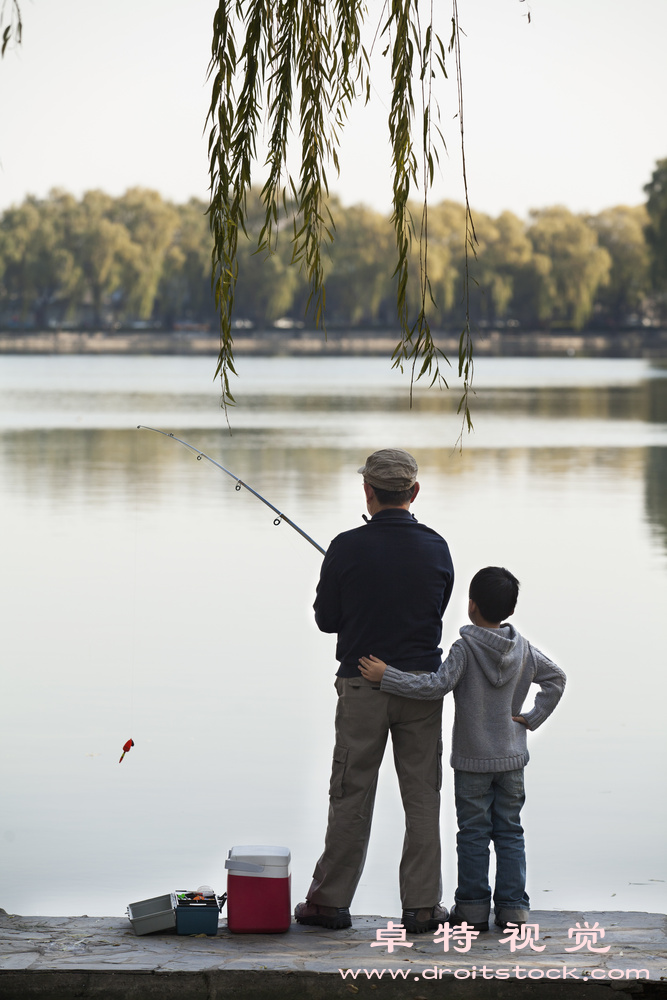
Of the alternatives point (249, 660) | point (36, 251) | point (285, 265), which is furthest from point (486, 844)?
point (36, 251)

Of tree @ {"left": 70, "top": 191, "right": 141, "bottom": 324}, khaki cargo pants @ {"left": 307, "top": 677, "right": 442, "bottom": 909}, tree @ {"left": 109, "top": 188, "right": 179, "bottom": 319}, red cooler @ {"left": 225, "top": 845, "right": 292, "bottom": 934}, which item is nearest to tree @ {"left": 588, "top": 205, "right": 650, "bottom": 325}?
tree @ {"left": 109, "top": 188, "right": 179, "bottom": 319}

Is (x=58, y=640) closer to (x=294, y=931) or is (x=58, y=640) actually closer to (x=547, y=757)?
(x=547, y=757)

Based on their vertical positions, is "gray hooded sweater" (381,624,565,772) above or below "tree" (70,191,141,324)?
below

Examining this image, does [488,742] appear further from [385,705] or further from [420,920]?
[420,920]

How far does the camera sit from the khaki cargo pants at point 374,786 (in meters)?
3.90

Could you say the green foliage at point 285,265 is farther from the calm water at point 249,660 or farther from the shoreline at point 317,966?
the shoreline at point 317,966

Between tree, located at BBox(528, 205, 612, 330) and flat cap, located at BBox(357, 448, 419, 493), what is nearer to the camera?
flat cap, located at BBox(357, 448, 419, 493)

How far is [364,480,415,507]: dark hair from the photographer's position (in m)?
3.94

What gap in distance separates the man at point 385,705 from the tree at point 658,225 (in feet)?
222

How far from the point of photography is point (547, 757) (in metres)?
6.65

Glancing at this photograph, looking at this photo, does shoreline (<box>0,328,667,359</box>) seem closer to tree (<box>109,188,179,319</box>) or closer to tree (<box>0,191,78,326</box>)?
tree (<box>0,191,78,326</box>)

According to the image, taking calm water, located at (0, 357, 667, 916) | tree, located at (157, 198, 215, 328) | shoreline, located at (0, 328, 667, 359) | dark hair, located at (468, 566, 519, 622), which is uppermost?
tree, located at (157, 198, 215, 328)

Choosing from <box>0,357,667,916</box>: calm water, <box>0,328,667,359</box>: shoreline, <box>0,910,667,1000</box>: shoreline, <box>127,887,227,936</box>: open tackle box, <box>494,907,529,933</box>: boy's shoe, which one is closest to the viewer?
<box>0,910,667,1000</box>: shoreline

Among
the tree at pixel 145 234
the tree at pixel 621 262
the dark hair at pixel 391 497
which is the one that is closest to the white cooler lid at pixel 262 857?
the dark hair at pixel 391 497
